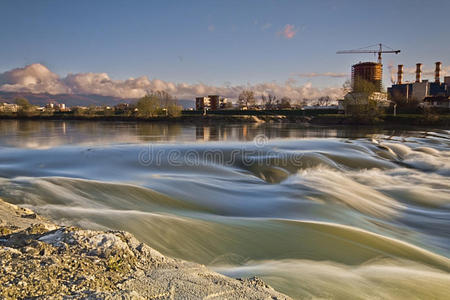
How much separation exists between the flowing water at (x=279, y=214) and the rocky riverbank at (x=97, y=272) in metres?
0.94

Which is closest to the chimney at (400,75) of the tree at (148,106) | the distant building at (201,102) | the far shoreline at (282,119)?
the far shoreline at (282,119)

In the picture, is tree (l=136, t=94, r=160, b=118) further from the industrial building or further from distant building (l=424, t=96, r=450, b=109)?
the industrial building

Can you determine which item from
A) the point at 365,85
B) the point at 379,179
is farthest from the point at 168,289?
the point at 365,85

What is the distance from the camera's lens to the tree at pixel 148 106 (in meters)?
66.5

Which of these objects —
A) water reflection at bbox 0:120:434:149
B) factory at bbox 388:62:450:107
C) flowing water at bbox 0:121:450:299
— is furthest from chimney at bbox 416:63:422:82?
flowing water at bbox 0:121:450:299

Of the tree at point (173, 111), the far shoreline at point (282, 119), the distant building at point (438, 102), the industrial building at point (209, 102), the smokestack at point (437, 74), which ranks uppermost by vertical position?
the smokestack at point (437, 74)

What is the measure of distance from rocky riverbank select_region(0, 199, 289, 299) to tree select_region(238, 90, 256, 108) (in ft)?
408

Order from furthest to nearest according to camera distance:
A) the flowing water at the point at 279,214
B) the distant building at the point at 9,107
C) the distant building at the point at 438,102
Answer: the distant building at the point at 438,102
the distant building at the point at 9,107
the flowing water at the point at 279,214

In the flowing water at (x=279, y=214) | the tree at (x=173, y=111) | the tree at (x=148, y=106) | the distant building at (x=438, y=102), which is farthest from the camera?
the distant building at (x=438, y=102)

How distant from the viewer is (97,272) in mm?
2523

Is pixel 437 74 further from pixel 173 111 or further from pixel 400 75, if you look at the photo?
pixel 173 111

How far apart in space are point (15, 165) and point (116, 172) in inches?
157

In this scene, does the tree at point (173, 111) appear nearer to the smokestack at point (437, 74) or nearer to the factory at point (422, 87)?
the factory at point (422, 87)

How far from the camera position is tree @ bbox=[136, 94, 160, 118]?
218ft
